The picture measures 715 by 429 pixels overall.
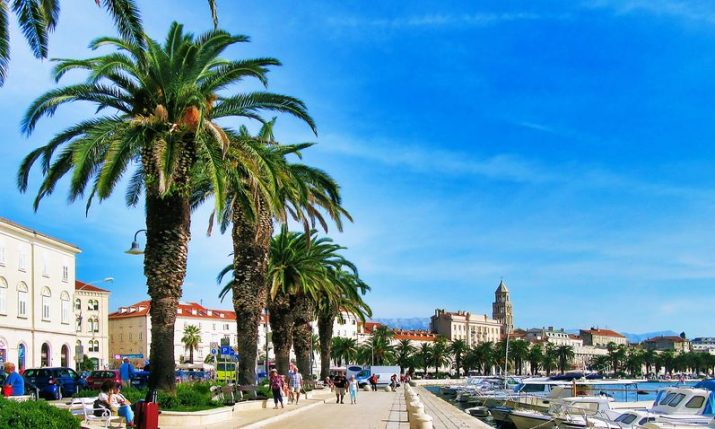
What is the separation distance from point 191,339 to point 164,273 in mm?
114352

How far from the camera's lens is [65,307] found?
67.2m

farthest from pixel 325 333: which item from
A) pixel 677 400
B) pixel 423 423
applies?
pixel 423 423

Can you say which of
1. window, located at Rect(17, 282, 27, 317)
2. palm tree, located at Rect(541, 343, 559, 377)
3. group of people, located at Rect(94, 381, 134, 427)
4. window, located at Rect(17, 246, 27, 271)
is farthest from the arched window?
palm tree, located at Rect(541, 343, 559, 377)

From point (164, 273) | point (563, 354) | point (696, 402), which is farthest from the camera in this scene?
point (563, 354)

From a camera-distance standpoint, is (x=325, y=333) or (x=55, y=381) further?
(x=325, y=333)

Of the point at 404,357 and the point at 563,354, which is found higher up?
the point at 404,357

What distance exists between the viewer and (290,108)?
975 inches

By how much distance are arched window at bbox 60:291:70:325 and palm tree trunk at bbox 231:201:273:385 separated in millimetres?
40733

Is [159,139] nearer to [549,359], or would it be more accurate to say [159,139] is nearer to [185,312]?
[185,312]

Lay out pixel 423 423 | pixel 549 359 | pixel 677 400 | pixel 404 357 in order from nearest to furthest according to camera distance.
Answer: pixel 423 423
pixel 677 400
pixel 404 357
pixel 549 359

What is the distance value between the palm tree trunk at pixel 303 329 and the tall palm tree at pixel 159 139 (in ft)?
69.6

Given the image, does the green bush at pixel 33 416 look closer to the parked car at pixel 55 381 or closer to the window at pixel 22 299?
the parked car at pixel 55 381

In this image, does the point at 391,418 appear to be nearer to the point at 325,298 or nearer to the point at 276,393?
the point at 276,393

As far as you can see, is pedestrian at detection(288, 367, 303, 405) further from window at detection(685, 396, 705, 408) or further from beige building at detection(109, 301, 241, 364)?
beige building at detection(109, 301, 241, 364)
